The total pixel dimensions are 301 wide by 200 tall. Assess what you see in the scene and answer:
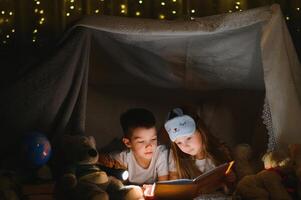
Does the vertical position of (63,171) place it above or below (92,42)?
below

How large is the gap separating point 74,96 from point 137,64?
1.83 ft

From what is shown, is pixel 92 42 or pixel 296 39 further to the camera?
pixel 296 39

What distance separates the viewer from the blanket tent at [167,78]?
324cm

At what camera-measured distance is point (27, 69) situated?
3.25m

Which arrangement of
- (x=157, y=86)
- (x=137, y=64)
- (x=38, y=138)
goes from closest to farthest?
(x=38, y=138) → (x=137, y=64) → (x=157, y=86)

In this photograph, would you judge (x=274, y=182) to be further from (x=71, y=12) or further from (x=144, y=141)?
(x=71, y=12)

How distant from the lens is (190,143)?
11.6 feet

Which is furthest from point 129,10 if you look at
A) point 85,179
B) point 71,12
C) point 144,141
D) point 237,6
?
point 85,179

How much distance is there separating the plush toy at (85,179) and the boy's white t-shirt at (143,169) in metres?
0.39

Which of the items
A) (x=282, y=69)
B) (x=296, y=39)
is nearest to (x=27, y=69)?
(x=282, y=69)

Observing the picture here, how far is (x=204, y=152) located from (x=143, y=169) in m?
0.40

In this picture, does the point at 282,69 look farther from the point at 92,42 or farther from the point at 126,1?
the point at 126,1

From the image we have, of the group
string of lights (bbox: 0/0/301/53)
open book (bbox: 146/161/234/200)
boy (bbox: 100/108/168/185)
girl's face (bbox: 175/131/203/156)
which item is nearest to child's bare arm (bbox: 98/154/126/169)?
boy (bbox: 100/108/168/185)

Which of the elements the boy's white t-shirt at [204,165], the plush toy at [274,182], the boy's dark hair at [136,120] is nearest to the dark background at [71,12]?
the boy's dark hair at [136,120]
